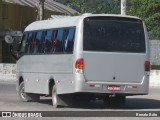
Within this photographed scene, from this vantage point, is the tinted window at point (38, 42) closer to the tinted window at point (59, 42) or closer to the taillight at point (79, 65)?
the tinted window at point (59, 42)

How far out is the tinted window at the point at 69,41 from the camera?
2188cm

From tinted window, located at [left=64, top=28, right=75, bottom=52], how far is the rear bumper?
1193 millimetres

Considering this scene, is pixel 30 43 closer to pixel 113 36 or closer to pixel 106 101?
pixel 106 101

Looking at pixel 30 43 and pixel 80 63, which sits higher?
pixel 30 43

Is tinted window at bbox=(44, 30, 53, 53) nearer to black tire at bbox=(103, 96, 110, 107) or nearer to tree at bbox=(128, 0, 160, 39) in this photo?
black tire at bbox=(103, 96, 110, 107)

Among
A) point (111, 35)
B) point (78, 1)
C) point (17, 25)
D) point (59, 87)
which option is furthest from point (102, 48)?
point (78, 1)

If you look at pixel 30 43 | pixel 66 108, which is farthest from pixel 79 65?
pixel 30 43

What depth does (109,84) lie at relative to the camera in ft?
70.8

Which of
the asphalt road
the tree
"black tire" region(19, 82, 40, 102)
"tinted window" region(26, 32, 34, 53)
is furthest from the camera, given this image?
the tree

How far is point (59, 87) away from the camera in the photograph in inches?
888

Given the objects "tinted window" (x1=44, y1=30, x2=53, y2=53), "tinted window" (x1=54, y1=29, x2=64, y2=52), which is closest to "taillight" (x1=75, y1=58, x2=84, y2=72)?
"tinted window" (x1=54, y1=29, x2=64, y2=52)

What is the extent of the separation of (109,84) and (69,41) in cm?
182

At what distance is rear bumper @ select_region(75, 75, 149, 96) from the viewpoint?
841 inches

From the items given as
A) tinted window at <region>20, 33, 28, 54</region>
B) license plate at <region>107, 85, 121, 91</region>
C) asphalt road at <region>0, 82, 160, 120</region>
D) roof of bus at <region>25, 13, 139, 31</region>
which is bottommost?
asphalt road at <region>0, 82, 160, 120</region>
